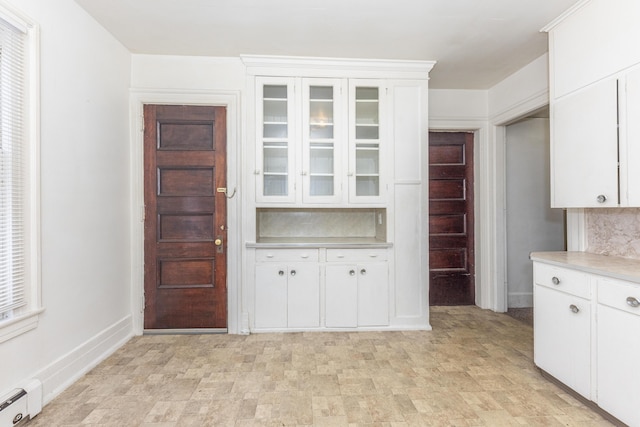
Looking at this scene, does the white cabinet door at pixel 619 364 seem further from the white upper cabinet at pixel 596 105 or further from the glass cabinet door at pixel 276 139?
the glass cabinet door at pixel 276 139

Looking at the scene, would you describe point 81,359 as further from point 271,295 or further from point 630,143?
point 630,143

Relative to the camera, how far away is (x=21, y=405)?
5.99 ft

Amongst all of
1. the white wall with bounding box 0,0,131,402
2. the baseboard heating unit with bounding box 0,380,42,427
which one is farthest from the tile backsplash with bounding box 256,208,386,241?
the baseboard heating unit with bounding box 0,380,42,427

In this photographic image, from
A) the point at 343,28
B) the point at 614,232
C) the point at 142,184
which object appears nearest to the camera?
the point at 614,232

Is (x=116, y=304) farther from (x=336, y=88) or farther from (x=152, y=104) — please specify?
(x=336, y=88)

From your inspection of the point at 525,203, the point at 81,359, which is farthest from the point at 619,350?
the point at 81,359

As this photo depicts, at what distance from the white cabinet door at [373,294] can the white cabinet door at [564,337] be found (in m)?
1.28

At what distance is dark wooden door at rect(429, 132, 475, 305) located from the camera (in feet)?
13.4

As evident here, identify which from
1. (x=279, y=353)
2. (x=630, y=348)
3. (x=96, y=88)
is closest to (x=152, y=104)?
(x=96, y=88)

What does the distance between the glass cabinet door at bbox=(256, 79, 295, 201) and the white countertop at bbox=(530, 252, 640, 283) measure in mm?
2172

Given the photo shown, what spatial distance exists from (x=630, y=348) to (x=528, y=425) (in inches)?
26.3

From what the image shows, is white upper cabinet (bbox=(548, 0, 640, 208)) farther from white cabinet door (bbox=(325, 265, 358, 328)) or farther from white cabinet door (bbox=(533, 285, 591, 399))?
white cabinet door (bbox=(325, 265, 358, 328))

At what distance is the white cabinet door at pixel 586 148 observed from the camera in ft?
6.72

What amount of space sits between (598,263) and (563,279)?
21cm
